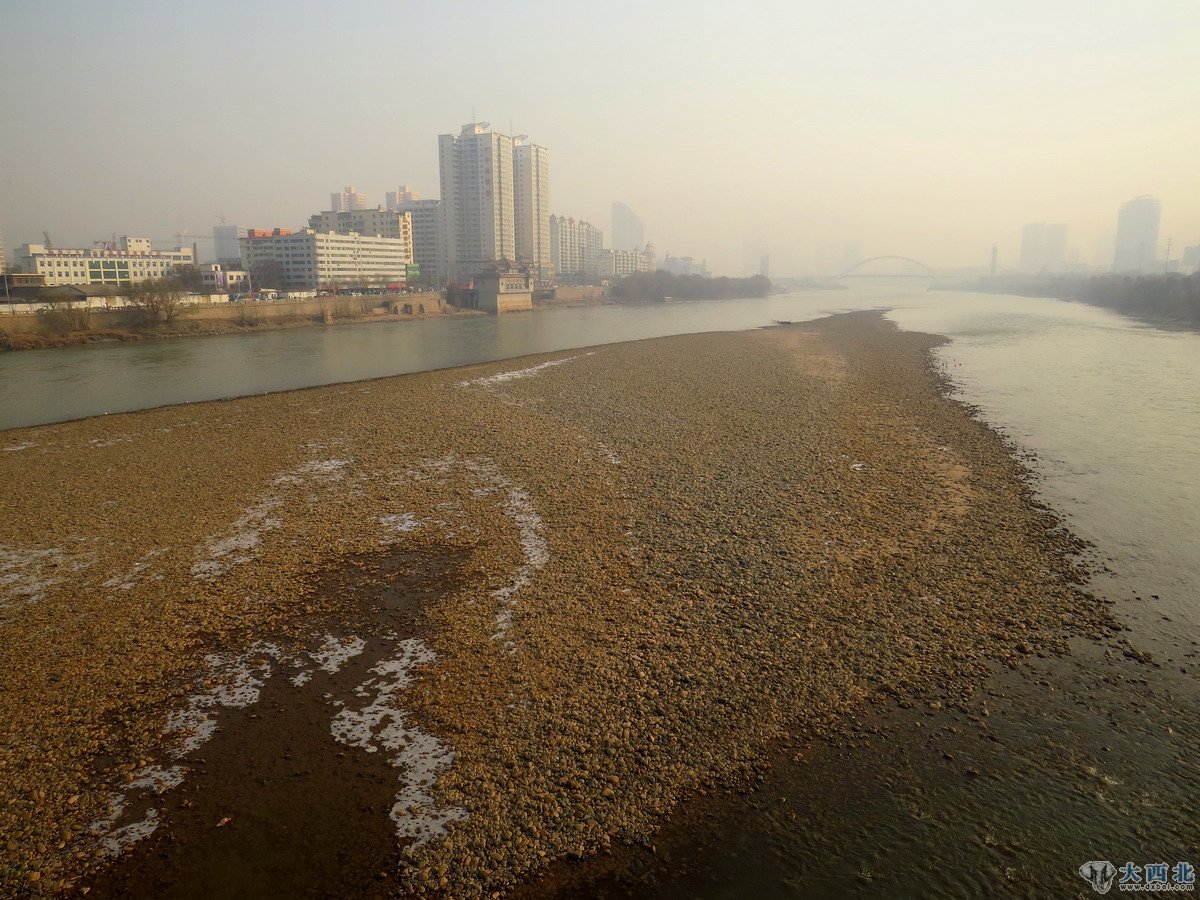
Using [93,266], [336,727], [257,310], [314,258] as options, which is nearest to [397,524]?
[336,727]

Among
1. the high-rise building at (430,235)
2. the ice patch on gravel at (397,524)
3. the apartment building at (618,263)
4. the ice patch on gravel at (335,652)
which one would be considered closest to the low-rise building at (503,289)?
the high-rise building at (430,235)

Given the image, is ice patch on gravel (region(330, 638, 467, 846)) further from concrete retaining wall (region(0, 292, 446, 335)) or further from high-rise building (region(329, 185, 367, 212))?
high-rise building (region(329, 185, 367, 212))

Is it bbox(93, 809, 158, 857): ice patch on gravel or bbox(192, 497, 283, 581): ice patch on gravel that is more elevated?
bbox(192, 497, 283, 581): ice patch on gravel

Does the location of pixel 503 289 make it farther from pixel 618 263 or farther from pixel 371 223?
pixel 618 263

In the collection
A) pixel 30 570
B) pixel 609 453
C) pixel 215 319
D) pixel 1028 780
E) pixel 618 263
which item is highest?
pixel 618 263

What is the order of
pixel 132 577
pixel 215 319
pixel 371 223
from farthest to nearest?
pixel 371 223 < pixel 215 319 < pixel 132 577

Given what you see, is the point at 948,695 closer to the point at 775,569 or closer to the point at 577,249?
the point at 775,569

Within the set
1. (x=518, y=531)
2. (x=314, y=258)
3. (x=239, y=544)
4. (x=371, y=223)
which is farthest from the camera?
(x=371, y=223)

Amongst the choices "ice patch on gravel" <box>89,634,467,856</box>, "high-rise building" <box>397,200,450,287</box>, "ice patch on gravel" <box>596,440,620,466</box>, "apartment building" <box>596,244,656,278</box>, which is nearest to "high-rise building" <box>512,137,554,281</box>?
"high-rise building" <box>397,200,450,287</box>
